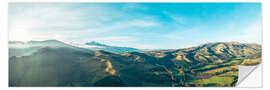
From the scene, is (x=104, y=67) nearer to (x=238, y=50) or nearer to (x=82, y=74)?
(x=82, y=74)

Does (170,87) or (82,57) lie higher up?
(82,57)

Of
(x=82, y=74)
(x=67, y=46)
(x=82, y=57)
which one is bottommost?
(x=82, y=74)

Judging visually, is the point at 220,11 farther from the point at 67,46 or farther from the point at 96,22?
the point at 67,46

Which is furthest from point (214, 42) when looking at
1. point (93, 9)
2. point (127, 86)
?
point (93, 9)

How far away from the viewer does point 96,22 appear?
545 centimetres

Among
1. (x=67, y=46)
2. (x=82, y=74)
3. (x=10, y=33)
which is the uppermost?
(x=10, y=33)

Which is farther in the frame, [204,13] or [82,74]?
[204,13]

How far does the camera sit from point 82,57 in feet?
17.3

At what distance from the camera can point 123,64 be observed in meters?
5.32

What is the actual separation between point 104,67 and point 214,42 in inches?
147

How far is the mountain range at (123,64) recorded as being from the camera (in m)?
5.06

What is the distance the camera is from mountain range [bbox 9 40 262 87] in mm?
5062

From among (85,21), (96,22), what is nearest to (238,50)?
(96,22)

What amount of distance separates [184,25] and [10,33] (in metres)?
5.68
